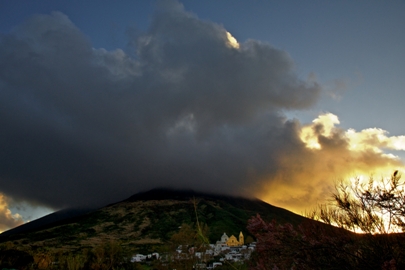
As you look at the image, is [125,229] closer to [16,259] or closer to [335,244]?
[16,259]

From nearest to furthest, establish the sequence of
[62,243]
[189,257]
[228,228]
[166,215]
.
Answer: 1. [189,257]
2. [62,243]
3. [228,228]
4. [166,215]

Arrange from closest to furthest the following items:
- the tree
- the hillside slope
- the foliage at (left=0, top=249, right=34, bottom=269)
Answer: the tree, the foliage at (left=0, top=249, right=34, bottom=269), the hillside slope

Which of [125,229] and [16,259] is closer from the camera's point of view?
[16,259]

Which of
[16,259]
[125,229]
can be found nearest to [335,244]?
[16,259]

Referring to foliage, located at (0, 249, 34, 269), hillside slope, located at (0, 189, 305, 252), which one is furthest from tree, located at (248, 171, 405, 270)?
hillside slope, located at (0, 189, 305, 252)

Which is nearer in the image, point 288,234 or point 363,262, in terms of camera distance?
point 363,262

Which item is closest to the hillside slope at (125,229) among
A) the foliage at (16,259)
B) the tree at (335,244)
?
the foliage at (16,259)

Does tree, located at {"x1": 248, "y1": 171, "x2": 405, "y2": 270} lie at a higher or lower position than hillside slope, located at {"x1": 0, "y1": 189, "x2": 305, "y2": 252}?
lower

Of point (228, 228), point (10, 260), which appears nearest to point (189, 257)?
point (10, 260)

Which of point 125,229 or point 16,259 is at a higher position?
point 125,229

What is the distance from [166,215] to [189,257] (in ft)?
516

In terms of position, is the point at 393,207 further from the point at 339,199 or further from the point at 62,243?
the point at 62,243

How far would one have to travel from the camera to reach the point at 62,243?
12962 centimetres

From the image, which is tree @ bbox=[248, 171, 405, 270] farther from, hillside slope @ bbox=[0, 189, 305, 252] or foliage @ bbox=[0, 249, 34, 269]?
hillside slope @ bbox=[0, 189, 305, 252]
